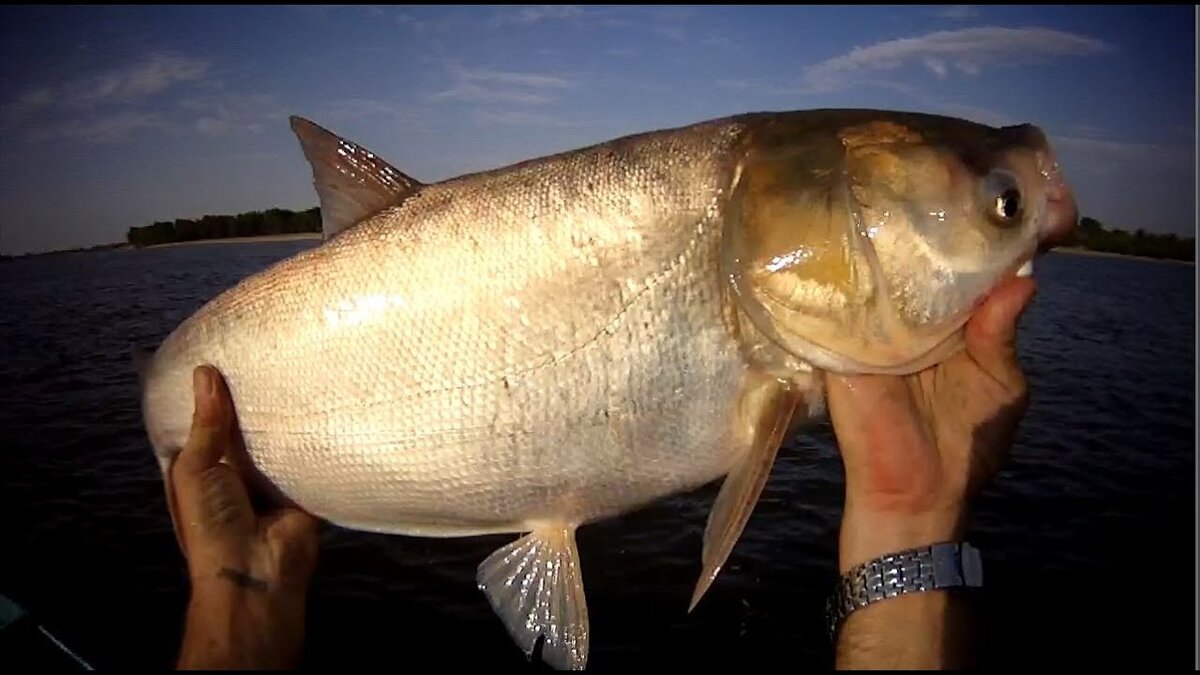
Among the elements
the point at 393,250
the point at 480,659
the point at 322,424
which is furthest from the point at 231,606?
the point at 480,659

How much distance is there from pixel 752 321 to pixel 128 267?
58414 millimetres

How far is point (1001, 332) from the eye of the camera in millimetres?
2359

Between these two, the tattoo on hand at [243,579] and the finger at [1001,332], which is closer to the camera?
the finger at [1001,332]

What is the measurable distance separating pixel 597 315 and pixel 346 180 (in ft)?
3.81

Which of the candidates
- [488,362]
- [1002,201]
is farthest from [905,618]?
[488,362]

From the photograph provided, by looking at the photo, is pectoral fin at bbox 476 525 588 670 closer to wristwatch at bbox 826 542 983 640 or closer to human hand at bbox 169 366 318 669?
human hand at bbox 169 366 318 669

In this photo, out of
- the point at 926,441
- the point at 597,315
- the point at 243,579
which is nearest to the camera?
the point at 926,441

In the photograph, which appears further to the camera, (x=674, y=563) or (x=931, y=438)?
(x=674, y=563)

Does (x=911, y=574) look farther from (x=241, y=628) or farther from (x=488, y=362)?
(x=241, y=628)

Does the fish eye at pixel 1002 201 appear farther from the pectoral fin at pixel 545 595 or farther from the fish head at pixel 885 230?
the pectoral fin at pixel 545 595

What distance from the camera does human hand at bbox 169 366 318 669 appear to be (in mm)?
2828

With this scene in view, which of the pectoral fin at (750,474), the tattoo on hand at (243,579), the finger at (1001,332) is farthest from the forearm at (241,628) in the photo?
the finger at (1001,332)

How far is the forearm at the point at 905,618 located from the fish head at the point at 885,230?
17.9 inches

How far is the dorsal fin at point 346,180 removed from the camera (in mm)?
3018
